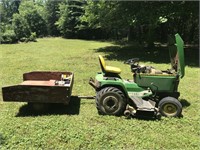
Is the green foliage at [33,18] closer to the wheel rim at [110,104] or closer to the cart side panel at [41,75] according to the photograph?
the cart side panel at [41,75]

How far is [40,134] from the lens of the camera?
4422 mm

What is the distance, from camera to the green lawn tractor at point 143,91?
5191 mm

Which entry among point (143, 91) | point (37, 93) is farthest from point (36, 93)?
point (143, 91)

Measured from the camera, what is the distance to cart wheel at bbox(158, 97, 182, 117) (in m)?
5.23

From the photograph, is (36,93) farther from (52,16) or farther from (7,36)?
(52,16)

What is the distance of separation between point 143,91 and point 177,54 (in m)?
0.98

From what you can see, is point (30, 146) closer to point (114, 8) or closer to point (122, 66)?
point (122, 66)

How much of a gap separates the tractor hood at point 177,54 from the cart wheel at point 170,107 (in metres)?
0.55

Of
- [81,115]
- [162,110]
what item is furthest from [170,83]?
[81,115]

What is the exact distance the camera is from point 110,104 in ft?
17.2

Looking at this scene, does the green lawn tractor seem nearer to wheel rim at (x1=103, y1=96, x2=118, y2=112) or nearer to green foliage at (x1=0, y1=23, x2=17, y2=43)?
wheel rim at (x1=103, y1=96, x2=118, y2=112)

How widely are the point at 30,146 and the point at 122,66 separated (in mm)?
7463

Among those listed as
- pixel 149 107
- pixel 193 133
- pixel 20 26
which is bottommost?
pixel 193 133

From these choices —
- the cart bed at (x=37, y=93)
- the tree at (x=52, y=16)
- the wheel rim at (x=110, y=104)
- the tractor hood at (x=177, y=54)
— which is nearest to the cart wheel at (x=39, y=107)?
the cart bed at (x=37, y=93)
